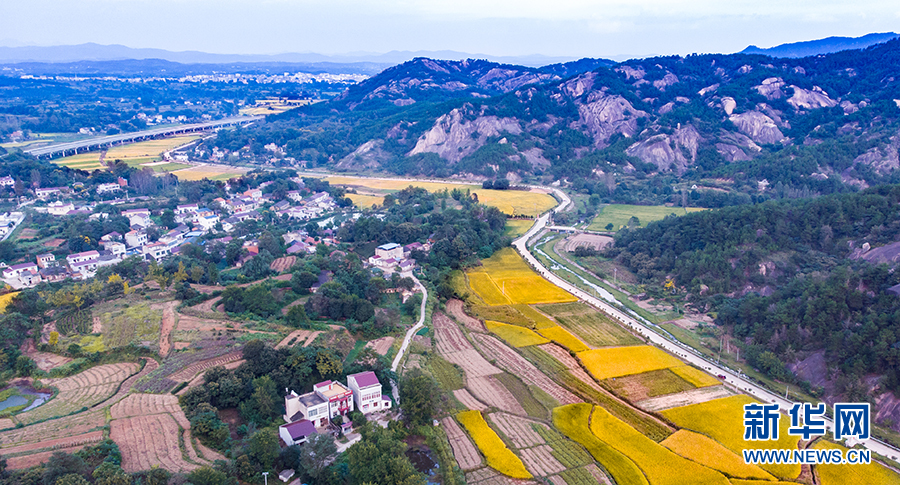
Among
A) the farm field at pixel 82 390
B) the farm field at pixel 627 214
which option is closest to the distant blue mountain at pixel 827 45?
the farm field at pixel 627 214

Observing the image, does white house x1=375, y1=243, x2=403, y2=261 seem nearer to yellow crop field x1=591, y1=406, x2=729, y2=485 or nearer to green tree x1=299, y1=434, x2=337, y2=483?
yellow crop field x1=591, y1=406, x2=729, y2=485

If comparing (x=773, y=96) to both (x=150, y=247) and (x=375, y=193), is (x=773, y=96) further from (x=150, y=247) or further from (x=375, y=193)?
(x=150, y=247)

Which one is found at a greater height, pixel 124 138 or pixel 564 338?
pixel 124 138

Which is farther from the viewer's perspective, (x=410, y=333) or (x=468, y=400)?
(x=410, y=333)

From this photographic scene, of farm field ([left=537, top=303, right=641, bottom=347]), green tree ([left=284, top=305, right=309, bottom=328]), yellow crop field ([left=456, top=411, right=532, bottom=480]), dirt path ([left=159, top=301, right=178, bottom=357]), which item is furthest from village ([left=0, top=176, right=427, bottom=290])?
yellow crop field ([left=456, top=411, right=532, bottom=480])

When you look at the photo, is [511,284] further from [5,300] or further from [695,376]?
[5,300]

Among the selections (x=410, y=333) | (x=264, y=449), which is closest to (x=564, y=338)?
(x=410, y=333)

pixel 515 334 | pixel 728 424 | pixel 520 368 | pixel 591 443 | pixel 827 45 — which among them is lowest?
pixel 520 368

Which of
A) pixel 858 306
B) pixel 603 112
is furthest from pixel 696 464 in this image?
pixel 603 112
